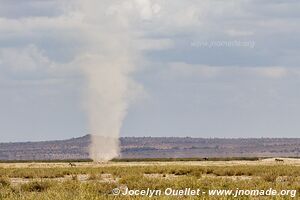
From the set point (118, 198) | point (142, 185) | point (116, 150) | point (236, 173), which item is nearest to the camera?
point (118, 198)

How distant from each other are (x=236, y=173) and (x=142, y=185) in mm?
16773

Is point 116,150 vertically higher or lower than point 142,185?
higher

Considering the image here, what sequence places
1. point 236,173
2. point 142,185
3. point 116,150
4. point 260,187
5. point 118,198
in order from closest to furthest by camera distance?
point 118,198
point 260,187
point 142,185
point 236,173
point 116,150

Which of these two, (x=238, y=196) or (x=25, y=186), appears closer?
(x=238, y=196)

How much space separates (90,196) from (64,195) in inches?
51.3

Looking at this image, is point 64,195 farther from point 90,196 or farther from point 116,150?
point 116,150

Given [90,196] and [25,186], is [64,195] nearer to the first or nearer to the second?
[90,196]

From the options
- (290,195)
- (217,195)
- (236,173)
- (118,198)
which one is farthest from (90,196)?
(236,173)

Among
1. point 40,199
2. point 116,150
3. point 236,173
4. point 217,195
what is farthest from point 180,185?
point 116,150

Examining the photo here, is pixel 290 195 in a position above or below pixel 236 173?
below

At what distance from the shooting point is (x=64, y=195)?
2606 cm

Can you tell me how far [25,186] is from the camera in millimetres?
34656

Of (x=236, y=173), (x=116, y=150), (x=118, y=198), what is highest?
(x=116, y=150)

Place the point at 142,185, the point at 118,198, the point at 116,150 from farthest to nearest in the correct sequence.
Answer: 1. the point at 116,150
2. the point at 142,185
3. the point at 118,198
